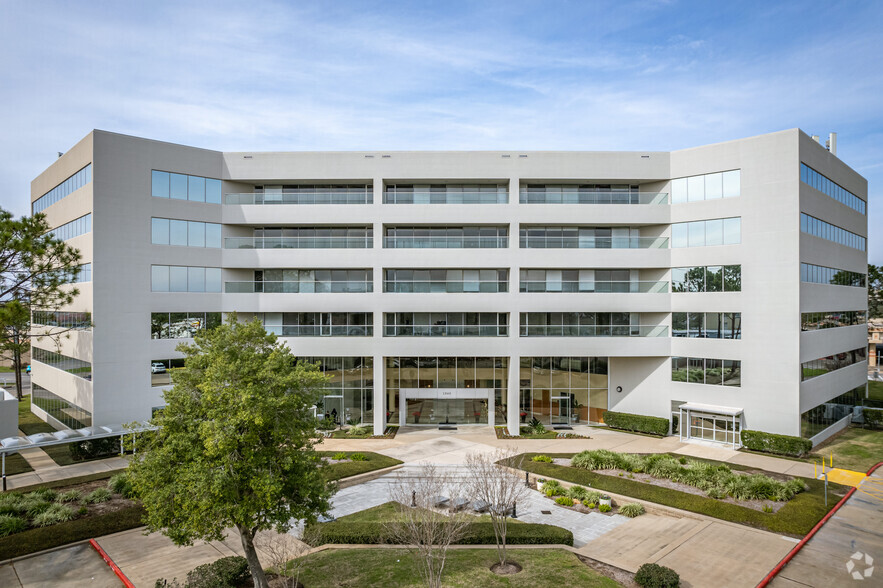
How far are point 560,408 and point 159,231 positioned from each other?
28.5m

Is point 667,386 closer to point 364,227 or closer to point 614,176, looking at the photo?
point 614,176

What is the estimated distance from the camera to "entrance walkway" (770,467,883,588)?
1454 centimetres

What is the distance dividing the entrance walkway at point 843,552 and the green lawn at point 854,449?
246 inches

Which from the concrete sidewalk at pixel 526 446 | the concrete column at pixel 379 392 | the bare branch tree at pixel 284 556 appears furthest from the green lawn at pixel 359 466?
the bare branch tree at pixel 284 556

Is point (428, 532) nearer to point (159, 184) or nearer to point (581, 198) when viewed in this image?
point (581, 198)

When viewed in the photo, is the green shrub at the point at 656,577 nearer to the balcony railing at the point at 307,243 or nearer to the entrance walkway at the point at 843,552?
the entrance walkway at the point at 843,552

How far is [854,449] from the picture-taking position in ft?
96.3

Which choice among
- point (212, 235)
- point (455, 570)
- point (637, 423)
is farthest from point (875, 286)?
point (212, 235)

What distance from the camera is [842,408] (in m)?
34.4

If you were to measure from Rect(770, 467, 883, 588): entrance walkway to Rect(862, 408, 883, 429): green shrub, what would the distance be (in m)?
17.7

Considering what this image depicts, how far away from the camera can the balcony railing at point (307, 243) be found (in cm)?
3294

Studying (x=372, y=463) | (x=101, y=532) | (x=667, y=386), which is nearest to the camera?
(x=101, y=532)

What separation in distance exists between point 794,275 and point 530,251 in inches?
589

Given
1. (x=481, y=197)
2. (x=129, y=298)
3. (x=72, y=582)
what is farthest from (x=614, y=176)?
(x=72, y=582)
